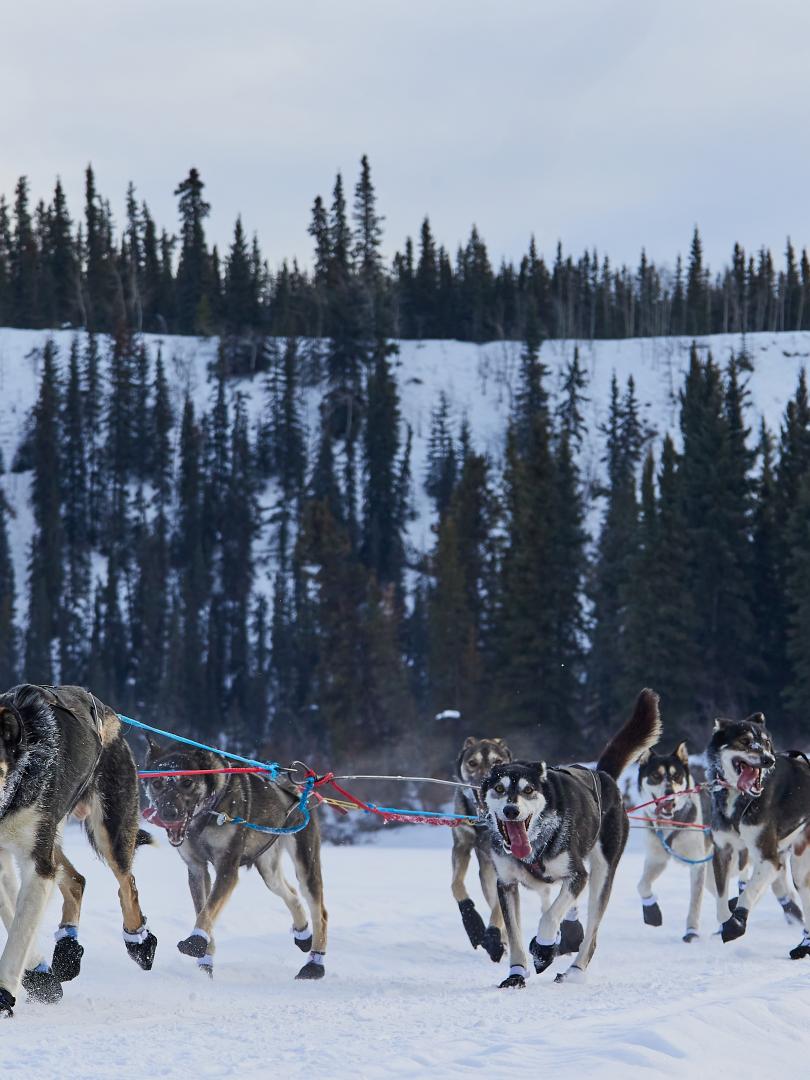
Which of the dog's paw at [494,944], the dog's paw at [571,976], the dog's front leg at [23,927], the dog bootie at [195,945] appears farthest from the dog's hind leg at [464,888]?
the dog's front leg at [23,927]

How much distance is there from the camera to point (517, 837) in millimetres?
6520

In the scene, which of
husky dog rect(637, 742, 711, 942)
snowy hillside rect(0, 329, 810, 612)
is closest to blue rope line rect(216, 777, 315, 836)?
husky dog rect(637, 742, 711, 942)

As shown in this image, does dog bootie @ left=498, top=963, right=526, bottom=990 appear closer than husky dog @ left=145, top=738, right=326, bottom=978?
Yes

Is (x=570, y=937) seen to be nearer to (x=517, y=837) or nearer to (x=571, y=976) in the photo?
(x=571, y=976)

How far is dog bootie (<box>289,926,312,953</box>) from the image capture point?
7.94 metres

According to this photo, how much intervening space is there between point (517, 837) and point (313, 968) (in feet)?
5.26

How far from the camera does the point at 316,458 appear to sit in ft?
239

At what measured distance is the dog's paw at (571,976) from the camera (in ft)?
21.7

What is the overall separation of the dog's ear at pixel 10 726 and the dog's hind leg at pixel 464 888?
4.08 m

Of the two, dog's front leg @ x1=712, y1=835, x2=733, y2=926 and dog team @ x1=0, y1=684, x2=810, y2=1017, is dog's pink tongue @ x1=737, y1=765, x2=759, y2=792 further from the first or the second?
dog's front leg @ x1=712, y1=835, x2=733, y2=926

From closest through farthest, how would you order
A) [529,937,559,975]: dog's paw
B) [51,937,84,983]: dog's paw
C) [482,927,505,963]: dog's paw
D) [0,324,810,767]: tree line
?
[51,937,84,983]: dog's paw → [529,937,559,975]: dog's paw → [482,927,505,963]: dog's paw → [0,324,810,767]: tree line

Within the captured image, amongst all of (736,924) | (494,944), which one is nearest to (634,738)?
(736,924)

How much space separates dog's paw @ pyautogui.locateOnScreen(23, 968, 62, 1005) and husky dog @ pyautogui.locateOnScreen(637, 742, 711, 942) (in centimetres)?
548

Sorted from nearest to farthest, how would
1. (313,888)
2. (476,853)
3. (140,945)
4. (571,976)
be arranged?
(140,945) < (571,976) < (313,888) < (476,853)
